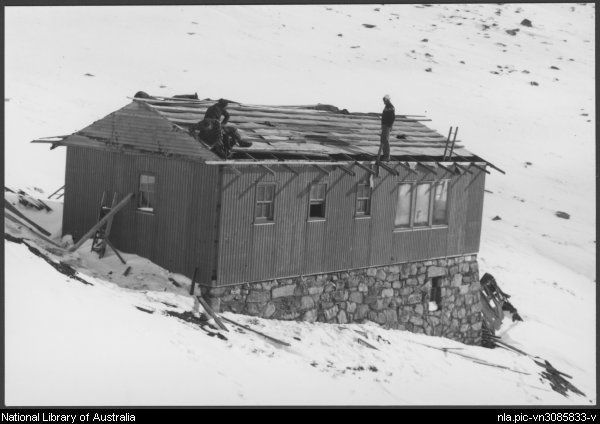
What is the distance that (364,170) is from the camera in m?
29.4

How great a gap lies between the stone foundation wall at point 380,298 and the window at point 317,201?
5.56 ft

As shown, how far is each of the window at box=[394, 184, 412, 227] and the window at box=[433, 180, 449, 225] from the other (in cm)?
135

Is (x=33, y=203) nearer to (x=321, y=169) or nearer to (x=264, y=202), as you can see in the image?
(x=264, y=202)

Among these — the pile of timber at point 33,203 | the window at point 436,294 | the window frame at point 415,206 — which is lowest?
the window at point 436,294

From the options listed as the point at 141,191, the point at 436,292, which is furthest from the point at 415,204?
the point at 141,191

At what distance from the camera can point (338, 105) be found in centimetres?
5866

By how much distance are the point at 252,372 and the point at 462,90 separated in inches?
1763

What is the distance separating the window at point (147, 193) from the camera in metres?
27.1

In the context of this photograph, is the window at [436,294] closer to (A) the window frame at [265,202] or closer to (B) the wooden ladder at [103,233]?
(A) the window frame at [265,202]

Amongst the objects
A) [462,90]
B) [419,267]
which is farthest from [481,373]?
[462,90]

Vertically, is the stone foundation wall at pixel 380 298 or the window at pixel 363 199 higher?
the window at pixel 363 199

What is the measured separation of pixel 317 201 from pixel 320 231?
0.82m

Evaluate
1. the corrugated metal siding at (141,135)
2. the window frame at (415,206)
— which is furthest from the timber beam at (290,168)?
the window frame at (415,206)

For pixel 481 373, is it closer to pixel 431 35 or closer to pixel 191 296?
pixel 191 296
